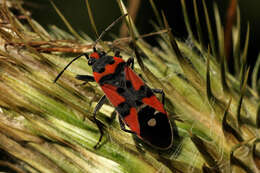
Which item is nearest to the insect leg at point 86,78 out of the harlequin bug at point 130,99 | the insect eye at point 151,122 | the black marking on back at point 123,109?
the harlequin bug at point 130,99

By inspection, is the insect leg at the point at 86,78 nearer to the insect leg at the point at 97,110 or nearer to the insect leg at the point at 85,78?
the insect leg at the point at 85,78

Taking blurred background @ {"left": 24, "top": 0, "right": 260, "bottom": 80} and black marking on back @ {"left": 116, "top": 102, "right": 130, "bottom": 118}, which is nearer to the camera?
black marking on back @ {"left": 116, "top": 102, "right": 130, "bottom": 118}

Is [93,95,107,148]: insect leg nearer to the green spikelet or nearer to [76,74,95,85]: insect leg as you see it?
the green spikelet

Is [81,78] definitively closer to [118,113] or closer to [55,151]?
Result: [118,113]

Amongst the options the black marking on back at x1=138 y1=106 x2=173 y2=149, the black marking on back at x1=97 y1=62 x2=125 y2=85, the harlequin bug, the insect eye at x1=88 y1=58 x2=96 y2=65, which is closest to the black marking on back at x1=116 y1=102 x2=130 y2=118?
the harlequin bug

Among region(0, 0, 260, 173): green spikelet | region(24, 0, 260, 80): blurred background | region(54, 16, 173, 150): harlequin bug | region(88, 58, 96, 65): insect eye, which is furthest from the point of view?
region(24, 0, 260, 80): blurred background

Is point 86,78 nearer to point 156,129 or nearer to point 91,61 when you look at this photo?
point 91,61
